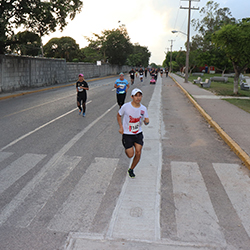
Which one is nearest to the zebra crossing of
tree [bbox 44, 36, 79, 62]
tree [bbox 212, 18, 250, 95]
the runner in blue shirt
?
the runner in blue shirt

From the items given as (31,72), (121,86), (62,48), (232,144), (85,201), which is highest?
(62,48)

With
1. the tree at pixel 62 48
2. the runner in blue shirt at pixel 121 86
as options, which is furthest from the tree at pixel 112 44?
the runner in blue shirt at pixel 121 86

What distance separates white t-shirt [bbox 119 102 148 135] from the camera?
490 cm

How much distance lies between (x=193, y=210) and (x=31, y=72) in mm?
22793

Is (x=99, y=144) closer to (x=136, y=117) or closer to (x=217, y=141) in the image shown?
(x=136, y=117)

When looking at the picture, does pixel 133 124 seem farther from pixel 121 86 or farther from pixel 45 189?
pixel 121 86

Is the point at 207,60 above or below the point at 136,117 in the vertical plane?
above

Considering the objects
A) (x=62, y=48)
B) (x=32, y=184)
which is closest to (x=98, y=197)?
(x=32, y=184)

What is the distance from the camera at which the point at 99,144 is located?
7.49 meters

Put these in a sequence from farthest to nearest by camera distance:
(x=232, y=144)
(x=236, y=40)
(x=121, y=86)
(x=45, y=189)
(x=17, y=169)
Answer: (x=236, y=40) < (x=121, y=86) < (x=232, y=144) < (x=17, y=169) < (x=45, y=189)

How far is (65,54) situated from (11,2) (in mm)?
54175

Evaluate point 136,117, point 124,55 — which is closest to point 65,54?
point 124,55

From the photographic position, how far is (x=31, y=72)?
23.9 meters

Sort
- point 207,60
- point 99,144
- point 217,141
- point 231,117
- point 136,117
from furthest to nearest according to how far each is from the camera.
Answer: point 207,60, point 231,117, point 217,141, point 99,144, point 136,117
